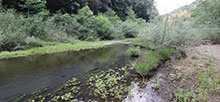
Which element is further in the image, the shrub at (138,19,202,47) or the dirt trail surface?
the shrub at (138,19,202,47)

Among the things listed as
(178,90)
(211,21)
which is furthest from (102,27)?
(178,90)

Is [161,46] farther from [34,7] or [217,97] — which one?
→ [34,7]

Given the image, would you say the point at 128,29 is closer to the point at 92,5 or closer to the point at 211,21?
the point at 92,5

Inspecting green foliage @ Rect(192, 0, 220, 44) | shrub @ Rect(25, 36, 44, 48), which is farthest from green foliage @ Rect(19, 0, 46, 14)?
green foliage @ Rect(192, 0, 220, 44)

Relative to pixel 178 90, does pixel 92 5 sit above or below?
above

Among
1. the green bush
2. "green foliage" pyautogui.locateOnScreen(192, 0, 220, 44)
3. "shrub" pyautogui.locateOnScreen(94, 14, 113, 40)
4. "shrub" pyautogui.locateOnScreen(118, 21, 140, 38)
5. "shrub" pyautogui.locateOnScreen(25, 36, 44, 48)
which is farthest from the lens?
"shrub" pyautogui.locateOnScreen(118, 21, 140, 38)

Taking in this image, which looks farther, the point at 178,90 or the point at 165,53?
the point at 165,53

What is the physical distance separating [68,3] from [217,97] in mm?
28452

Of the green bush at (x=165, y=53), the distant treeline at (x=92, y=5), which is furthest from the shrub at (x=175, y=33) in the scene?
the distant treeline at (x=92, y=5)

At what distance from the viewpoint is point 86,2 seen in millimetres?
29453

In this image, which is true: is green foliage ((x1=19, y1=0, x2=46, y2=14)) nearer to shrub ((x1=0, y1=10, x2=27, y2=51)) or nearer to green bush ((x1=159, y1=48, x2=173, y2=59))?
shrub ((x1=0, y1=10, x2=27, y2=51))

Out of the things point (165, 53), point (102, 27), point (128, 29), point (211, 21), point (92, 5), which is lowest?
point (165, 53)

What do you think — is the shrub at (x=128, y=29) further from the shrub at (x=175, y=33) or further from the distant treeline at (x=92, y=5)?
the shrub at (x=175, y=33)

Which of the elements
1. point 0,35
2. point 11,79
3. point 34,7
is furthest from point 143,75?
point 34,7
